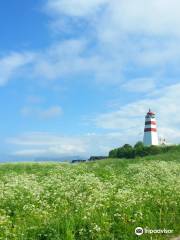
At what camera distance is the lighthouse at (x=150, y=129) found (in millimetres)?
101188

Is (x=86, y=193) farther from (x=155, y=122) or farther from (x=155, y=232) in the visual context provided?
(x=155, y=122)

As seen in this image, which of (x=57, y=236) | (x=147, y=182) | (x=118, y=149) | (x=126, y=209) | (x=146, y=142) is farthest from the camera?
(x=146, y=142)

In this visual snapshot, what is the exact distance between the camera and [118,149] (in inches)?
3526

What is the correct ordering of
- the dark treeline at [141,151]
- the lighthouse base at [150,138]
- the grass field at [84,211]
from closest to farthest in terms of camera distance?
the grass field at [84,211]
the dark treeline at [141,151]
the lighthouse base at [150,138]

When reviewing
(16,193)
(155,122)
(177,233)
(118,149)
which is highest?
(155,122)

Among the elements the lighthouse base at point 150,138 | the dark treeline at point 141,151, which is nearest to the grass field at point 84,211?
the dark treeline at point 141,151

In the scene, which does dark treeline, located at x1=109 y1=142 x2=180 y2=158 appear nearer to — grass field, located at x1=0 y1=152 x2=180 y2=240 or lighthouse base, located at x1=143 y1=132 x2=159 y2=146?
lighthouse base, located at x1=143 y1=132 x2=159 y2=146

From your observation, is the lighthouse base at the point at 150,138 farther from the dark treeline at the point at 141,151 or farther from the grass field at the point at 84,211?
the grass field at the point at 84,211

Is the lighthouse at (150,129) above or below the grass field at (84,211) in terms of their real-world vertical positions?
above

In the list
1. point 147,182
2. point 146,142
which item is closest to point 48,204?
point 147,182

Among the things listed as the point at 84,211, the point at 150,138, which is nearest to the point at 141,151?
the point at 150,138

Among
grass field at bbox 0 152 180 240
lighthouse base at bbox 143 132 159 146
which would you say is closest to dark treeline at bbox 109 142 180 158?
lighthouse base at bbox 143 132 159 146

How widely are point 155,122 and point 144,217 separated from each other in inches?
3550

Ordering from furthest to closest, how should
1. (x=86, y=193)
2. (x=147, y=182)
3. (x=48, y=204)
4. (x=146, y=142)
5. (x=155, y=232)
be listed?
(x=146, y=142), (x=147, y=182), (x=86, y=193), (x=48, y=204), (x=155, y=232)
